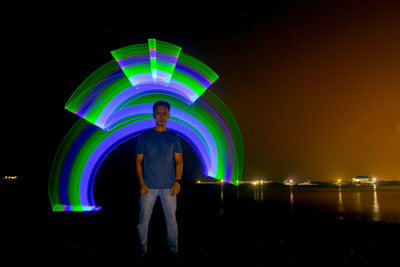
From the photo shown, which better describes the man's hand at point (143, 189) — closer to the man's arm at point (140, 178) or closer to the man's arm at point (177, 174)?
the man's arm at point (140, 178)

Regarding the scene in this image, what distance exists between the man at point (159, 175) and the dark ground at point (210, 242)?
1.55 ft

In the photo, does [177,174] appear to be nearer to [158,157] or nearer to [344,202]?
[158,157]

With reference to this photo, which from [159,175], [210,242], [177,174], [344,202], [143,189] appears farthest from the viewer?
[344,202]

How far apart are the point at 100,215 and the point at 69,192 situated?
1.24 meters

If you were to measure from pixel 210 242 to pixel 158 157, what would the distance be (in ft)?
6.88

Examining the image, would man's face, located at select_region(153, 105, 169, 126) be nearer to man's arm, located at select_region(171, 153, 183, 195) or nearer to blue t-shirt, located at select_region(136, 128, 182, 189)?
blue t-shirt, located at select_region(136, 128, 182, 189)

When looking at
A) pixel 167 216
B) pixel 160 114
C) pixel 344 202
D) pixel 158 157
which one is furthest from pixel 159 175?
pixel 344 202

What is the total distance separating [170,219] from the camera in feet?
13.9

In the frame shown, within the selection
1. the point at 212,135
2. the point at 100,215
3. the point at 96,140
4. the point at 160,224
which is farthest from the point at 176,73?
the point at 100,215

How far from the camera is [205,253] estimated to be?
4.57 m

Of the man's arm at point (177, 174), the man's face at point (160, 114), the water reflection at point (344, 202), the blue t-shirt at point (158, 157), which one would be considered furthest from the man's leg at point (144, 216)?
the water reflection at point (344, 202)

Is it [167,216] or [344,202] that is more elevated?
[167,216]

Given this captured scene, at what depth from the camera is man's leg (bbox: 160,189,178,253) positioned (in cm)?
420

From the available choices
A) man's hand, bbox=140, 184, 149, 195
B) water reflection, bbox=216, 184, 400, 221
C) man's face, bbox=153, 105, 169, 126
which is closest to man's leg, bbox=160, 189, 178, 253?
man's hand, bbox=140, 184, 149, 195
